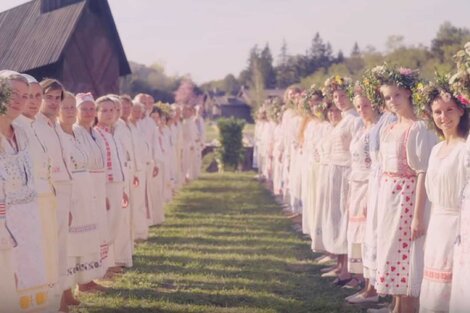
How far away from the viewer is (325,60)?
84938mm

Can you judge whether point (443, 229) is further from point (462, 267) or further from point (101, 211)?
point (101, 211)

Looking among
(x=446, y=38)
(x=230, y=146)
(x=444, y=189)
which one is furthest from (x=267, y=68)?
(x=444, y=189)

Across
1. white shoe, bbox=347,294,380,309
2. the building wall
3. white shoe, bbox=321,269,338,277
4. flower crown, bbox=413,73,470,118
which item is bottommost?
white shoe, bbox=347,294,380,309

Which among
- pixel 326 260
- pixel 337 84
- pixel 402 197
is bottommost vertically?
pixel 326 260

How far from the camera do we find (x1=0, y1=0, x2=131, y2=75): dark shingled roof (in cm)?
1002

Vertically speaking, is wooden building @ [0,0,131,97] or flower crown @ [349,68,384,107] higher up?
wooden building @ [0,0,131,97]

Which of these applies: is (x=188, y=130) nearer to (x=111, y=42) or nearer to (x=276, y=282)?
(x=111, y=42)

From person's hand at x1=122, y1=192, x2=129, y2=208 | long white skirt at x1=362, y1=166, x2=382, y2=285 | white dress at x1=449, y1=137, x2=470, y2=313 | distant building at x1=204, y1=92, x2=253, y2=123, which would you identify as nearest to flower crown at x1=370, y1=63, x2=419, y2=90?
long white skirt at x1=362, y1=166, x2=382, y2=285

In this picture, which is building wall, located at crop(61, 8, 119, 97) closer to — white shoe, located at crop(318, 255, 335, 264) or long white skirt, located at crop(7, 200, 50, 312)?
white shoe, located at crop(318, 255, 335, 264)

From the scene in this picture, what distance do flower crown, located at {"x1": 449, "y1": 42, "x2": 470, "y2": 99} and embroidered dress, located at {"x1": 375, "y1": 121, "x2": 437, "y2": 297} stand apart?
4.10ft

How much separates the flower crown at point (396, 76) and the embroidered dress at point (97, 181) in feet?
9.35

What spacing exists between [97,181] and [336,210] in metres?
2.85

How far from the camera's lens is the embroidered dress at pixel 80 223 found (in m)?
6.46

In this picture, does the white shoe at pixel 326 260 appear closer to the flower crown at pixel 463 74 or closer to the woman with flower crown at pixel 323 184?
the woman with flower crown at pixel 323 184
